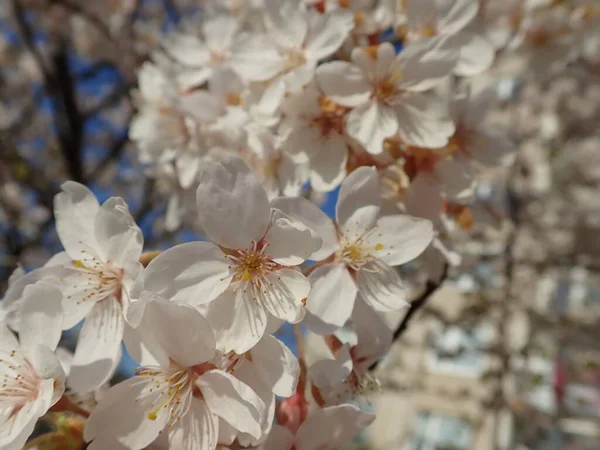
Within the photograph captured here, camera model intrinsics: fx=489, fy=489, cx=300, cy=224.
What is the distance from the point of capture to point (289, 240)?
2.51ft

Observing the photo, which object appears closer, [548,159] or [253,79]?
[253,79]

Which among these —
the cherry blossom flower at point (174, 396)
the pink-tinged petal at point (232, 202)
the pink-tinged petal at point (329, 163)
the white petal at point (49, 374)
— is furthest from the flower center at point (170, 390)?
the pink-tinged petal at point (329, 163)

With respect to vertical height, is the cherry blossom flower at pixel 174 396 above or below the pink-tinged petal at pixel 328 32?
below

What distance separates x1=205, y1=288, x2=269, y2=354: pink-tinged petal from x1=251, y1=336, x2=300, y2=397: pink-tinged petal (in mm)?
24

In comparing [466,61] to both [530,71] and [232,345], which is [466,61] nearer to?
[530,71]

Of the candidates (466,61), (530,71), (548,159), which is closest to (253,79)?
(466,61)

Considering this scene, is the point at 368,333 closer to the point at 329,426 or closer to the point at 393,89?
the point at 329,426

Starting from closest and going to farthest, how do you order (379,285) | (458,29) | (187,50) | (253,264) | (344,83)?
(253,264) < (379,285) < (344,83) < (458,29) < (187,50)

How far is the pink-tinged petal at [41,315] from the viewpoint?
29.0 inches

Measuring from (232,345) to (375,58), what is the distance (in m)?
0.67

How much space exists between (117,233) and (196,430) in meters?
0.34

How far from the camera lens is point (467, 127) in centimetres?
115

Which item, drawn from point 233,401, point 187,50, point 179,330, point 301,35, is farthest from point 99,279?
point 187,50

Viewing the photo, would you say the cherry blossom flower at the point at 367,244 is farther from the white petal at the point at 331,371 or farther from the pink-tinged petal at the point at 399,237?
the white petal at the point at 331,371
